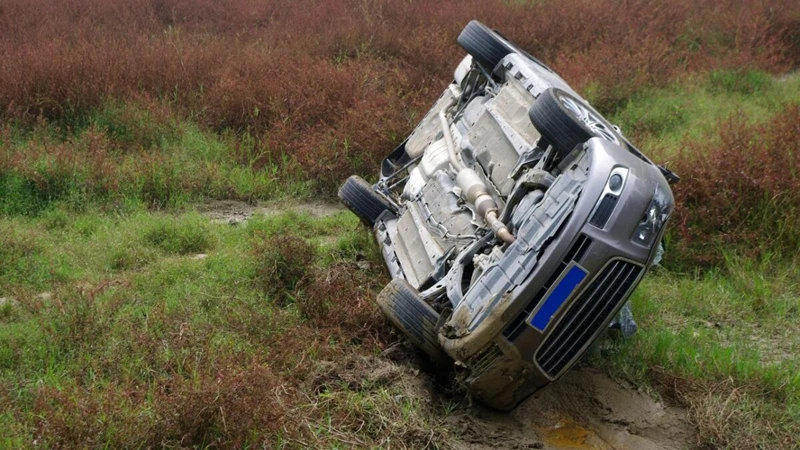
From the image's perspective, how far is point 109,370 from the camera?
4.75 meters

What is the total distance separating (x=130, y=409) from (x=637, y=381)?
2933mm

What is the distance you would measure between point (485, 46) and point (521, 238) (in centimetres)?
254

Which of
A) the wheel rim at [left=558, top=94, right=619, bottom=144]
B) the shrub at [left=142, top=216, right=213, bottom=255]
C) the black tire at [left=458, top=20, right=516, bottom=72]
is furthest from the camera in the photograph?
the shrub at [left=142, top=216, right=213, bottom=255]

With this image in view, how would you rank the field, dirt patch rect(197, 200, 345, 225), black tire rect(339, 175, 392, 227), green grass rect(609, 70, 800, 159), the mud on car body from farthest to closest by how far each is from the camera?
1. green grass rect(609, 70, 800, 159)
2. dirt patch rect(197, 200, 345, 225)
3. black tire rect(339, 175, 392, 227)
4. the field
5. the mud on car body

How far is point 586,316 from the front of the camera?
4.36 metres

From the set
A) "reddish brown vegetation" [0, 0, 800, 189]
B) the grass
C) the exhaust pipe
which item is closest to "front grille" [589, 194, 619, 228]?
the exhaust pipe

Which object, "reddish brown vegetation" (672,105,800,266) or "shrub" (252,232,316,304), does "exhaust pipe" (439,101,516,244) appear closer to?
"shrub" (252,232,316,304)

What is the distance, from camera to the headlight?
4.30 m

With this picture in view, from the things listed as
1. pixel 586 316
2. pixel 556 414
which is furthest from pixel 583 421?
pixel 586 316

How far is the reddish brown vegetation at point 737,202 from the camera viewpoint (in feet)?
22.0

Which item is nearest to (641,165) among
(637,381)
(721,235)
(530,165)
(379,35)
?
(530,165)

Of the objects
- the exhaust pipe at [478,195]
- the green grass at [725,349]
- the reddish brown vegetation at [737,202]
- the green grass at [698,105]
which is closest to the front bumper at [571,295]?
the exhaust pipe at [478,195]

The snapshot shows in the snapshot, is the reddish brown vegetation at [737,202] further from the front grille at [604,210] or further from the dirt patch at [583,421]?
the front grille at [604,210]

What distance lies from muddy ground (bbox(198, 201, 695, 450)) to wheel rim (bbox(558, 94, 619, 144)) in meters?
1.44
